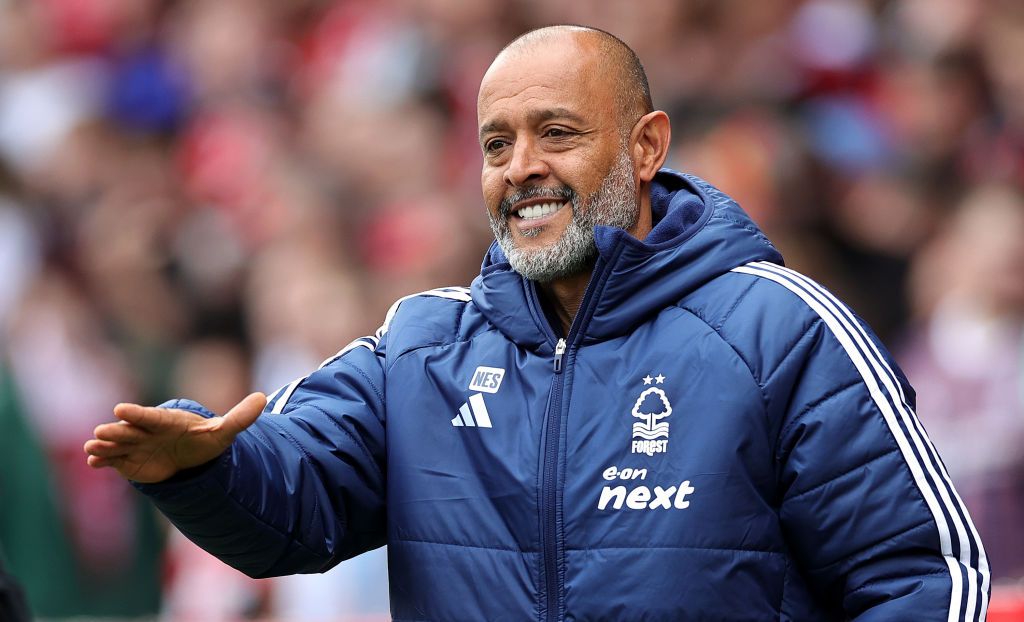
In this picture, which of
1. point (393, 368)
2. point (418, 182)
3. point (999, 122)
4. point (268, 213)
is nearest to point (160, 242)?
point (268, 213)

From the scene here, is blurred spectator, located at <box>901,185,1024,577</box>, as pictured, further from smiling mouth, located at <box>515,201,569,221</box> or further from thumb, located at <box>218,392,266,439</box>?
thumb, located at <box>218,392,266,439</box>

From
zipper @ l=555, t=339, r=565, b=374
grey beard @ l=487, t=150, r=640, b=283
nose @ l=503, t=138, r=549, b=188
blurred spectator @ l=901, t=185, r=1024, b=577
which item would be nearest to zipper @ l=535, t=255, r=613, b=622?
zipper @ l=555, t=339, r=565, b=374

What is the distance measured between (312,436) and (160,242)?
4969 mm

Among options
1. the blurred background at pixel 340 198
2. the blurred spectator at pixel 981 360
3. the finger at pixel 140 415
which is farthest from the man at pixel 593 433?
the blurred spectator at pixel 981 360

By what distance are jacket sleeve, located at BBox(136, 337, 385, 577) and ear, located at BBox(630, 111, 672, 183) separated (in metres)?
0.60

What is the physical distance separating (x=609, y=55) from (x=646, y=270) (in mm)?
448

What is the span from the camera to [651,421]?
268 centimetres

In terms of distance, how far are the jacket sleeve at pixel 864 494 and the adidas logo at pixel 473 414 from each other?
0.50 m

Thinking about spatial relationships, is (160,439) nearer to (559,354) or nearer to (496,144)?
(559,354)

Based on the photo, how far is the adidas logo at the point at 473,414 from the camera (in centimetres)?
283

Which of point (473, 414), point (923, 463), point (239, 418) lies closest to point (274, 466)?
point (239, 418)

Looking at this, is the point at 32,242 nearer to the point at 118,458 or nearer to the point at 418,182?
the point at 418,182

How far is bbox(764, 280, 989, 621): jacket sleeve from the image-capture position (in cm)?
252

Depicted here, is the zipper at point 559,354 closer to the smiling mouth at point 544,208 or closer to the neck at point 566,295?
the neck at point 566,295
